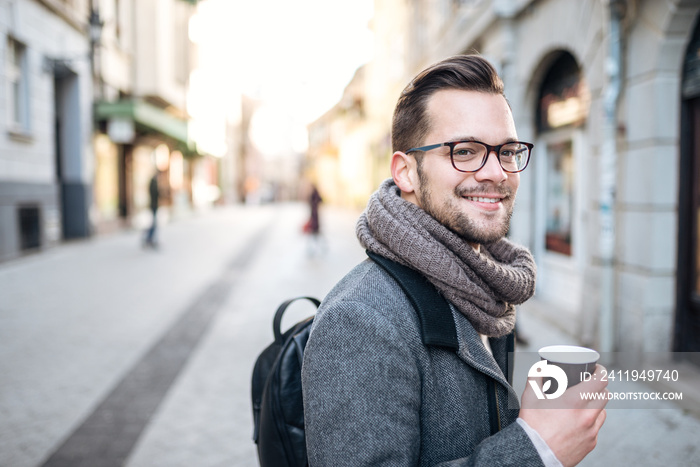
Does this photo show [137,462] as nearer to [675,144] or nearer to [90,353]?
[90,353]

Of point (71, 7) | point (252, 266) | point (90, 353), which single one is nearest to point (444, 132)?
point (90, 353)

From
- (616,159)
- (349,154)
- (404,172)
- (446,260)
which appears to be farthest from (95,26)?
(349,154)

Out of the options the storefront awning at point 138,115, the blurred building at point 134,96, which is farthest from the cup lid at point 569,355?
the storefront awning at point 138,115

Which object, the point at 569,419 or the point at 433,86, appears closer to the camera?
the point at 569,419

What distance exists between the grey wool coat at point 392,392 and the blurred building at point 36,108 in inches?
381

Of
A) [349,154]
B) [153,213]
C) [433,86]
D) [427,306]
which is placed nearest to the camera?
[427,306]

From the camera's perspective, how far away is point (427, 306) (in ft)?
3.92

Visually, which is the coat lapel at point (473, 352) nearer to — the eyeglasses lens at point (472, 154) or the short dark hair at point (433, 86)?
the eyeglasses lens at point (472, 154)

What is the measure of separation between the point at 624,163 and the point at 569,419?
4.65 meters

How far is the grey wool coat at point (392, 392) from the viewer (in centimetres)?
107

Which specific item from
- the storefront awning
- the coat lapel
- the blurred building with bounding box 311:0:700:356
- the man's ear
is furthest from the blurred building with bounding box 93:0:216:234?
the coat lapel

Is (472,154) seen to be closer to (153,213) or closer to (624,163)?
(624,163)

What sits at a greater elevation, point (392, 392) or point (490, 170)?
point (490, 170)

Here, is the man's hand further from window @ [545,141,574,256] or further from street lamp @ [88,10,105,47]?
street lamp @ [88,10,105,47]
